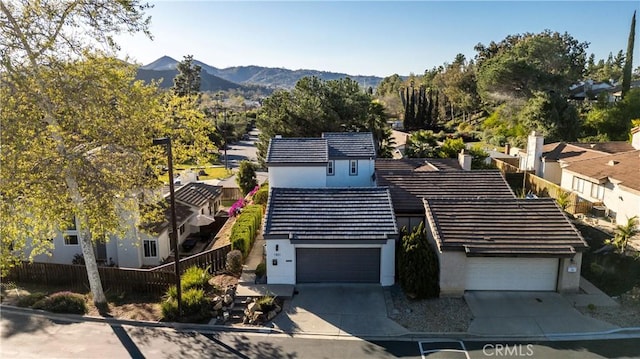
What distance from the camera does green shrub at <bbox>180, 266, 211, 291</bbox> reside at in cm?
1889

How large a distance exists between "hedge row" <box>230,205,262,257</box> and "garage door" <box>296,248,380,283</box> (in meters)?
3.82

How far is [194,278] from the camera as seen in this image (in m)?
19.1

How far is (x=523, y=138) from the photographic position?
55.9 meters

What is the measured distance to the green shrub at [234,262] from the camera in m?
21.0

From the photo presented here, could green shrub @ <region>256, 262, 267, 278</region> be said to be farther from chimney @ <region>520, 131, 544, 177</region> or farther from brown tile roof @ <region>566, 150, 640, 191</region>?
chimney @ <region>520, 131, 544, 177</region>

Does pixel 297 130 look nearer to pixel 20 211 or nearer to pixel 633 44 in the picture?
pixel 20 211

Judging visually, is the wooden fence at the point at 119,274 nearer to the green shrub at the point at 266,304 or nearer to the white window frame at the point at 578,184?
the green shrub at the point at 266,304

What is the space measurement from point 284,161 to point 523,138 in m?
42.3

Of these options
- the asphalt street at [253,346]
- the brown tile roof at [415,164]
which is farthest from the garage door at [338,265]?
the brown tile roof at [415,164]

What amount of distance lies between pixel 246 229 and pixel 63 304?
9.12 metres

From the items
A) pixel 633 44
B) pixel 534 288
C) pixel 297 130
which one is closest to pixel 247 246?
pixel 534 288

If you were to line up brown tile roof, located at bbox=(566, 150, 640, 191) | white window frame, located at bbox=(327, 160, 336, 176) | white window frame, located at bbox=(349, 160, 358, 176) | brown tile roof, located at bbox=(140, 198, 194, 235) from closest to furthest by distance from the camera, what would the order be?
1. brown tile roof, located at bbox=(140, 198, 194, 235)
2. brown tile roof, located at bbox=(566, 150, 640, 191)
3. white window frame, located at bbox=(327, 160, 336, 176)
4. white window frame, located at bbox=(349, 160, 358, 176)

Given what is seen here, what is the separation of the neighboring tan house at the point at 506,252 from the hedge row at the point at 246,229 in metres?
9.74

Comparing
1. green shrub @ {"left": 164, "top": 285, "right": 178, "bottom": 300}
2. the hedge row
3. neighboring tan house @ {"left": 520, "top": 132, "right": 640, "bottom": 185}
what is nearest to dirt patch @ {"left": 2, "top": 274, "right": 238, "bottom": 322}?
green shrub @ {"left": 164, "top": 285, "right": 178, "bottom": 300}
